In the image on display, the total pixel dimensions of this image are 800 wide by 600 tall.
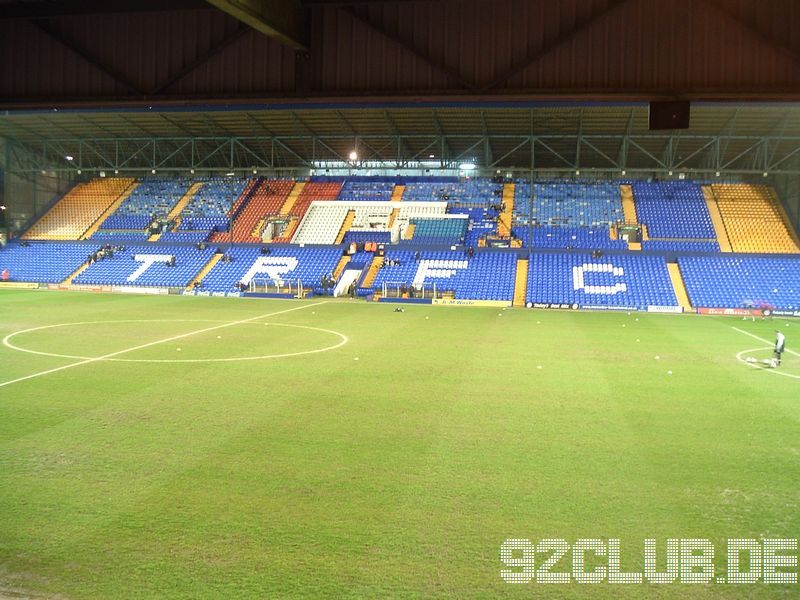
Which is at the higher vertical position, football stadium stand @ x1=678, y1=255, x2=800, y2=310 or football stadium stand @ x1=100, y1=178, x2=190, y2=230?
football stadium stand @ x1=100, y1=178, x2=190, y2=230

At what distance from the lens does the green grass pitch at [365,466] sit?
5.07 m

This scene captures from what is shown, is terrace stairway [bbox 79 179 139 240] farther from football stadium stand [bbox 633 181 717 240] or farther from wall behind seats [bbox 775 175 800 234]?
wall behind seats [bbox 775 175 800 234]

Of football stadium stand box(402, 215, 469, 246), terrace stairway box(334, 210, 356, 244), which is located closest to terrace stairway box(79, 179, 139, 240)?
terrace stairway box(334, 210, 356, 244)

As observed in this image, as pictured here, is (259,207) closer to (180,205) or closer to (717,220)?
(180,205)

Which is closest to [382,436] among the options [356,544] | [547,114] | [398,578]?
[356,544]

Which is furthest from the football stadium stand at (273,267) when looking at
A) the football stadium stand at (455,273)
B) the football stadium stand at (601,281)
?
the football stadium stand at (601,281)

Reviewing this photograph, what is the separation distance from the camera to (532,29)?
17.7 meters

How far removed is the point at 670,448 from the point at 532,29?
44.7 feet

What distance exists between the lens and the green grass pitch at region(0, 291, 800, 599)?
200 inches

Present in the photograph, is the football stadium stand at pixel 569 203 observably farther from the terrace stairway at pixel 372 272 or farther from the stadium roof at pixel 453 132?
the terrace stairway at pixel 372 272

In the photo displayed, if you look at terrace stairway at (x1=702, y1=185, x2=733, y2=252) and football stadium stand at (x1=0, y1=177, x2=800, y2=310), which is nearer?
football stadium stand at (x1=0, y1=177, x2=800, y2=310)

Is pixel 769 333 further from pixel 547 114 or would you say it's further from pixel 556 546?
pixel 556 546

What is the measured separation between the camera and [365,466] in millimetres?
7605

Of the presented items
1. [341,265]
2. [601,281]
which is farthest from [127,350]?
[601,281]
